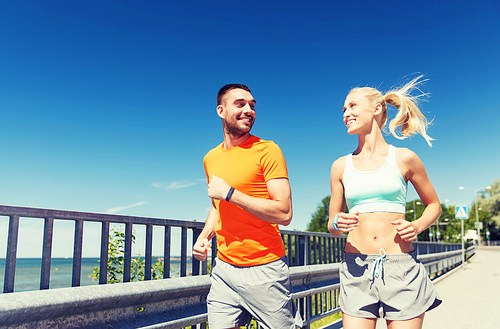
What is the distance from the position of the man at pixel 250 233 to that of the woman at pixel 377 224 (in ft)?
1.35

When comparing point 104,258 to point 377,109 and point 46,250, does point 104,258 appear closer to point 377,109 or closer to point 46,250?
point 46,250

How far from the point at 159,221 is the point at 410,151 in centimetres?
196

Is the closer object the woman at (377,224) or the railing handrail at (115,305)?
the railing handrail at (115,305)

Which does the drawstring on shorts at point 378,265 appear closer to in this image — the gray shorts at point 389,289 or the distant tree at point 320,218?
the gray shorts at point 389,289

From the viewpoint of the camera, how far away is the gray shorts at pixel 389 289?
229 cm

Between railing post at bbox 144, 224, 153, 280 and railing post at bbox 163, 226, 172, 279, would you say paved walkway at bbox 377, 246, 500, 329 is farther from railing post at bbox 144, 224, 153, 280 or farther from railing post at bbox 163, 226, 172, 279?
railing post at bbox 144, 224, 153, 280

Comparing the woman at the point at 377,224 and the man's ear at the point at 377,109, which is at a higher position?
the man's ear at the point at 377,109

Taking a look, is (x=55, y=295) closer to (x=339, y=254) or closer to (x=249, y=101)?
(x=249, y=101)

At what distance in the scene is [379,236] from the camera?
2432 millimetres

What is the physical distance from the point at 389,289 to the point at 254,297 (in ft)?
2.73

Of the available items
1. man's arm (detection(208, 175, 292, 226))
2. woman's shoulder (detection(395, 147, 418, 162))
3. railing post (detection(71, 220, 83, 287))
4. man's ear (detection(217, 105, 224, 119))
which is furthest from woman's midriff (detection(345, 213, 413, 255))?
railing post (detection(71, 220, 83, 287))

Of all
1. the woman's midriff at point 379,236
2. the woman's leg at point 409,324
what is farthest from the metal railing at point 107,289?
the woman's leg at point 409,324

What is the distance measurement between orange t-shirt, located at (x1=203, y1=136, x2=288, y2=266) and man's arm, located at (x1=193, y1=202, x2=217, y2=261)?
168 millimetres

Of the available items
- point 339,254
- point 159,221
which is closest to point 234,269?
point 159,221
